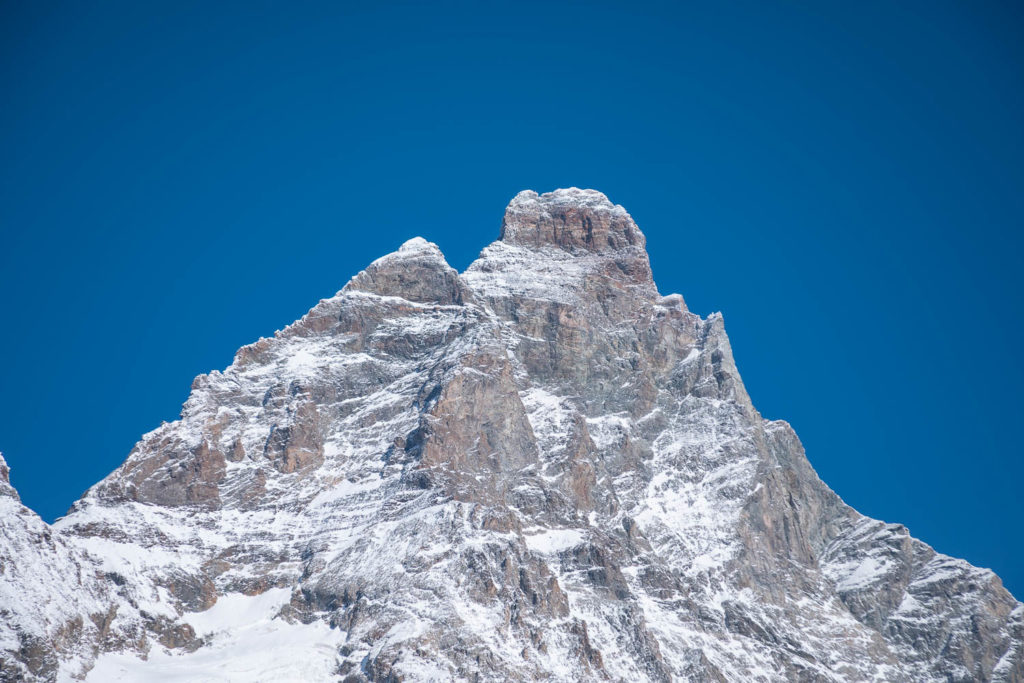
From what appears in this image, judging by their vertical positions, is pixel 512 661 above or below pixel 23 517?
below

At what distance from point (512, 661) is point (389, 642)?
1401 centimetres

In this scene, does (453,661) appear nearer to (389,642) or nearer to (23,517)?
(389,642)

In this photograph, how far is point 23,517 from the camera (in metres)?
199

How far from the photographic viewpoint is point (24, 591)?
193m

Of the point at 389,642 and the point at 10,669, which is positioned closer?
the point at 10,669

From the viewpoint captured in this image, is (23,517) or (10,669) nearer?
(10,669)

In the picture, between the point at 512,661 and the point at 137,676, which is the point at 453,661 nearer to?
the point at 512,661

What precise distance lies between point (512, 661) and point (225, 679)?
1277 inches

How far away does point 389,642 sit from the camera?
199m

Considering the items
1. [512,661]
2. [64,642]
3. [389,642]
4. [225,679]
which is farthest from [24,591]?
[512,661]

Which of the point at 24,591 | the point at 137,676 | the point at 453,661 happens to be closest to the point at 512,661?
the point at 453,661

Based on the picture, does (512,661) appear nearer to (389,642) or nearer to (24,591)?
(389,642)

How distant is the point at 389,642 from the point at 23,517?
43.5m

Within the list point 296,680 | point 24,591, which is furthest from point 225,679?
point 24,591
